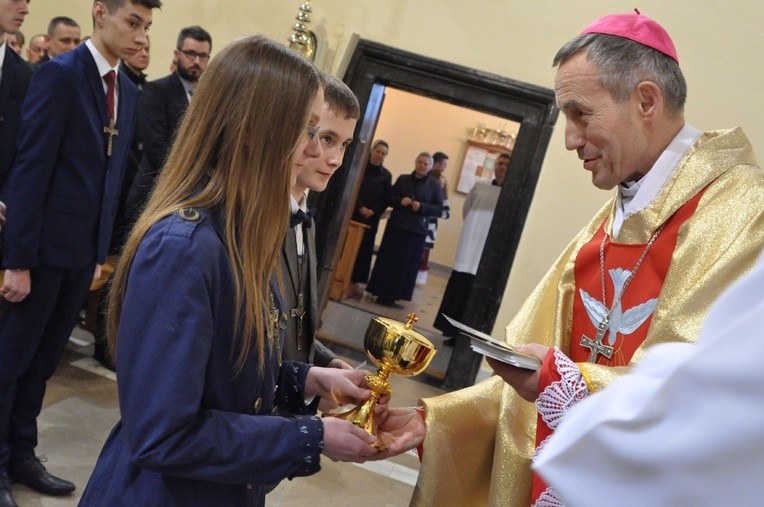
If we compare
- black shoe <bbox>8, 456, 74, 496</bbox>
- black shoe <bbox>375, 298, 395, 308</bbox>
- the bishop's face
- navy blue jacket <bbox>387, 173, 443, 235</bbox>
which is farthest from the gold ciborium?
black shoe <bbox>375, 298, 395, 308</bbox>

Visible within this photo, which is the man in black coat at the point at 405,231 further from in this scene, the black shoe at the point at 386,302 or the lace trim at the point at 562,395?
the lace trim at the point at 562,395

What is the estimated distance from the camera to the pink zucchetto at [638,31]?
2.18 m

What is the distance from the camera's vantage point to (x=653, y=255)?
84.1 inches

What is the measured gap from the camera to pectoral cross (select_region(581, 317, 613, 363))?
215 centimetres

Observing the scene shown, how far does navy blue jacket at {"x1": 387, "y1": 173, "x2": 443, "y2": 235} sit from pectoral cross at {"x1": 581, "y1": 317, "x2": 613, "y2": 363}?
736cm

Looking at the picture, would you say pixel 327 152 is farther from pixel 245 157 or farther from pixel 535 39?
pixel 535 39

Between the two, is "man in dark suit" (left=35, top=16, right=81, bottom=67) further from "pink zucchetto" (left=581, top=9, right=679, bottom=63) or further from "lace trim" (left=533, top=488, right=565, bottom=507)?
"lace trim" (left=533, top=488, right=565, bottom=507)

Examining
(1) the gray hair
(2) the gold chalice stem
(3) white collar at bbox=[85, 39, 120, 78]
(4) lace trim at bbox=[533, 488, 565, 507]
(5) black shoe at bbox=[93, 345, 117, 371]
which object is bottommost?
(5) black shoe at bbox=[93, 345, 117, 371]

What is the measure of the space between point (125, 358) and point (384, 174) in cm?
836

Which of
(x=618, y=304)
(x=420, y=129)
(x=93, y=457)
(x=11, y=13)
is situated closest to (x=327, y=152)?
(x=618, y=304)

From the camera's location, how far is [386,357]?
6.23 ft

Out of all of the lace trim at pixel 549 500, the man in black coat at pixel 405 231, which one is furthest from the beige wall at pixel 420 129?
the lace trim at pixel 549 500

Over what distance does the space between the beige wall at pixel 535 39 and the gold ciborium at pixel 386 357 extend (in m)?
4.44

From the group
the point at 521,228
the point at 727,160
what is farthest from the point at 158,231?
the point at 521,228
